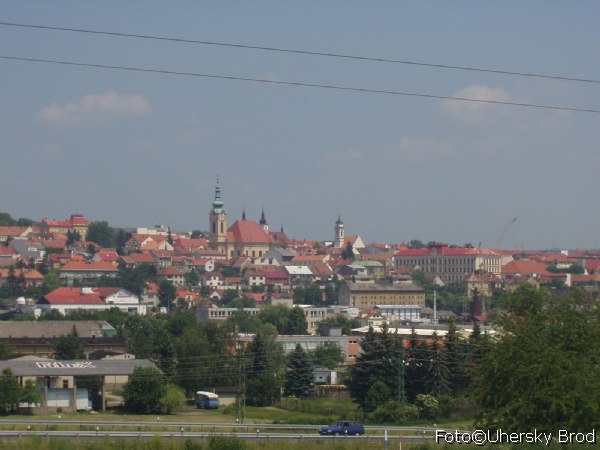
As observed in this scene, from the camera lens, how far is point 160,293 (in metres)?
146

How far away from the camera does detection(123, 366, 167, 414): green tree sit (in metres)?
42.4

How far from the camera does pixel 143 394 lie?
1672 inches

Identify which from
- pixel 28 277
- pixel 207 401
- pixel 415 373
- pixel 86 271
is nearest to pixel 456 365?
pixel 415 373

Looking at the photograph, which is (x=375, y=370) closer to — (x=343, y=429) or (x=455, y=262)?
(x=343, y=429)

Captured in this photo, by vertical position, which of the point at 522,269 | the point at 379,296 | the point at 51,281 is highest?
the point at 522,269

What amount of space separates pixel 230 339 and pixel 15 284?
91061mm

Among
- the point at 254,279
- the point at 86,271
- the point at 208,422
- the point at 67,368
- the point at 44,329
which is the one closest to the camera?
the point at 208,422

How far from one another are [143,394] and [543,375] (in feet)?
68.7

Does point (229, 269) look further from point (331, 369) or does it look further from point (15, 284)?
point (331, 369)

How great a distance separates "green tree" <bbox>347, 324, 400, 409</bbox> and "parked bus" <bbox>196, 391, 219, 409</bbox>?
17.5 ft

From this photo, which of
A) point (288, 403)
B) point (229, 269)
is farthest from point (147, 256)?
point (288, 403)

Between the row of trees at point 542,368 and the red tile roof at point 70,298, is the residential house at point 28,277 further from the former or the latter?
the row of trees at point 542,368

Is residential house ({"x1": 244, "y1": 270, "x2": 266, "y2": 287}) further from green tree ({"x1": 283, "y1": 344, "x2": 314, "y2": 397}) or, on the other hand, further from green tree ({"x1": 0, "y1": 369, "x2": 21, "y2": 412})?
green tree ({"x1": 0, "y1": 369, "x2": 21, "y2": 412})

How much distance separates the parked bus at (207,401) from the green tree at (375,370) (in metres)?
5.35
